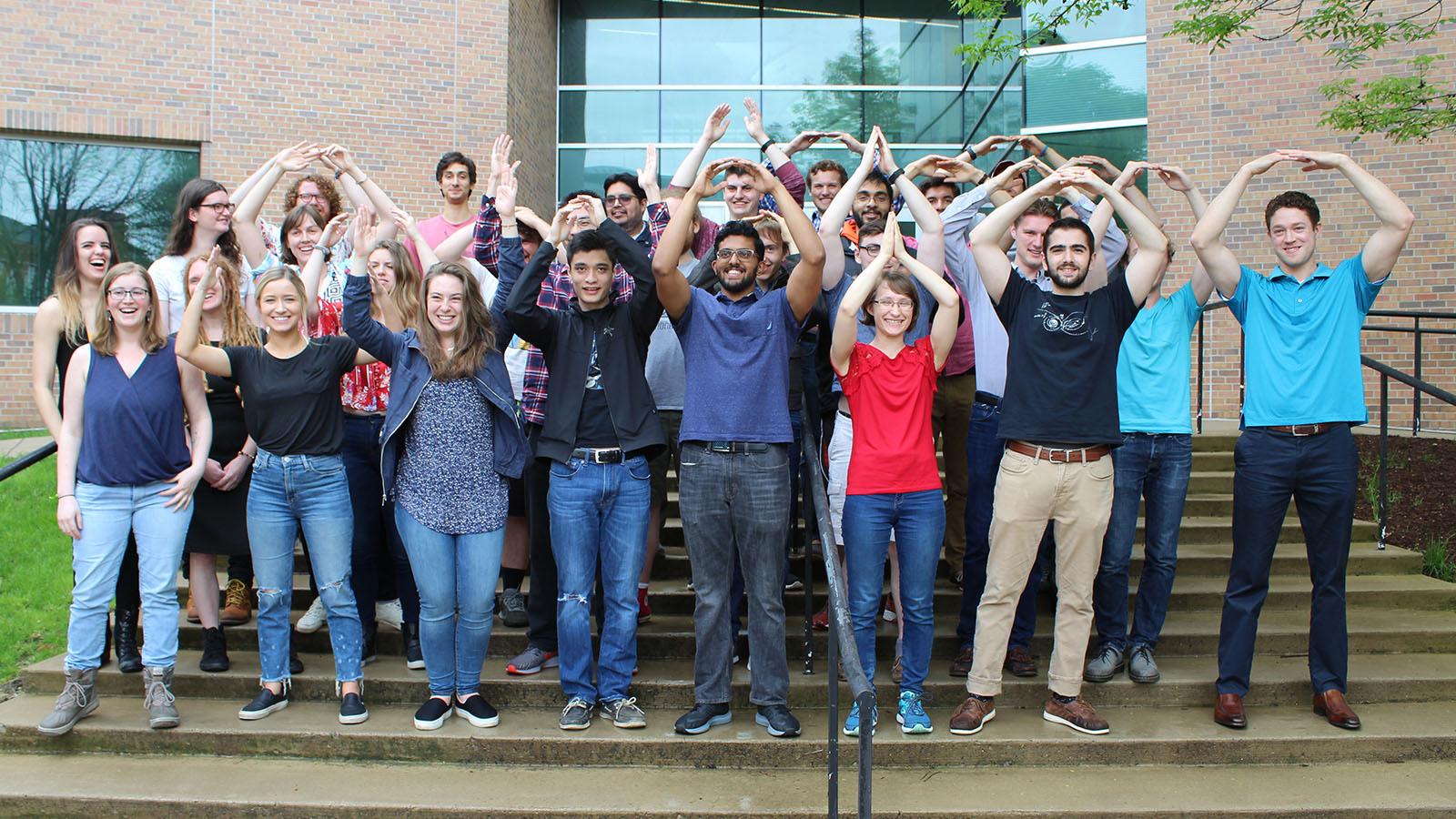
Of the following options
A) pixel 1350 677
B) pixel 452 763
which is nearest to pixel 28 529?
pixel 452 763

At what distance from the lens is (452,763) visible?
14.3 ft

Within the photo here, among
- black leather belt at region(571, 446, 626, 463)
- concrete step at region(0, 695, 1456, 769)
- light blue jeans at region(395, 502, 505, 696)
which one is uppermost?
black leather belt at region(571, 446, 626, 463)

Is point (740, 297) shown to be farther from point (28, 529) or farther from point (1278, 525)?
point (28, 529)

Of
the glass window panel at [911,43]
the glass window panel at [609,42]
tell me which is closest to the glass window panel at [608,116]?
the glass window panel at [609,42]

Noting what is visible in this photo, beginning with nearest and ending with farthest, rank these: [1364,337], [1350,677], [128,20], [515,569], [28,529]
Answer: [1350,677] → [515,569] → [28,529] → [1364,337] → [128,20]

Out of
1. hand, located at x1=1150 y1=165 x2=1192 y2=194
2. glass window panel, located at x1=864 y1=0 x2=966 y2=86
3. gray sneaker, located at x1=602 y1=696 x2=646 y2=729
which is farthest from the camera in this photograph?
glass window panel, located at x1=864 y1=0 x2=966 y2=86

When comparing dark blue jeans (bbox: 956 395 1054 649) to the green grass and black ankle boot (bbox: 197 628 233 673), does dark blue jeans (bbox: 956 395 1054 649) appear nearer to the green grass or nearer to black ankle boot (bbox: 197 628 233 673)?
black ankle boot (bbox: 197 628 233 673)

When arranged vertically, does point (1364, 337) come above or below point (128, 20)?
below

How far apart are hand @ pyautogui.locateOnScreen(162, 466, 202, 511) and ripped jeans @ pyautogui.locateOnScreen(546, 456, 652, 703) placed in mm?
1575

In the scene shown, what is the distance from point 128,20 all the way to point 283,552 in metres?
9.59

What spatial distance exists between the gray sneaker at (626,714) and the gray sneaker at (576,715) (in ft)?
0.33

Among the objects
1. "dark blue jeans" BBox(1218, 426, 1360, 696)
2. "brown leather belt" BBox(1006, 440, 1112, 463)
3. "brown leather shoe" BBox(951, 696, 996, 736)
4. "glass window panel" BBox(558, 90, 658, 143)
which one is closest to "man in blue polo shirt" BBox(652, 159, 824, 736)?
"brown leather shoe" BBox(951, 696, 996, 736)

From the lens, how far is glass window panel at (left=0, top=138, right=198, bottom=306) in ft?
38.3

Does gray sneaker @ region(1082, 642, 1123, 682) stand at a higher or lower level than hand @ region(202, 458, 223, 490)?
lower
